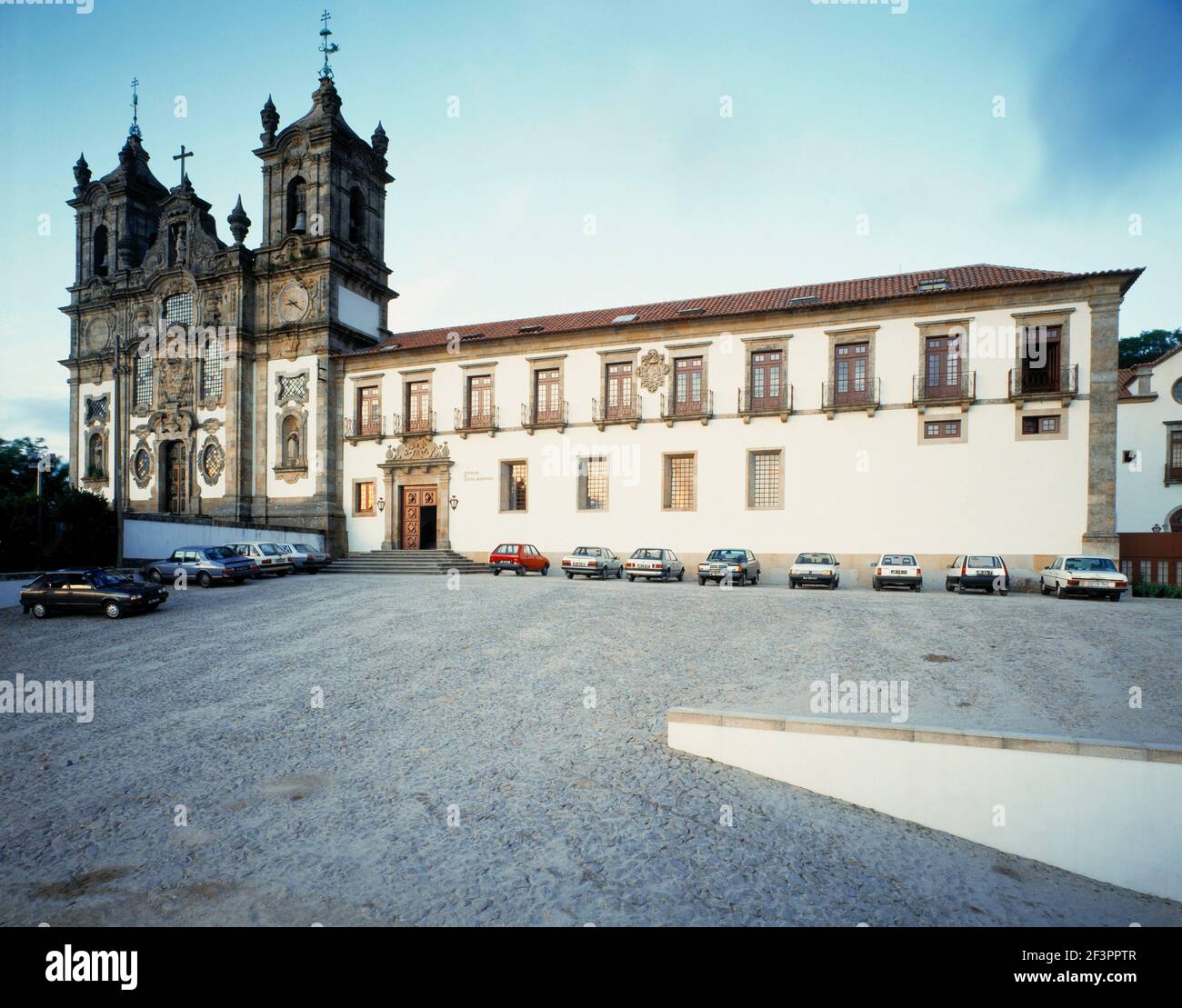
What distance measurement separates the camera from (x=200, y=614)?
16.2 meters

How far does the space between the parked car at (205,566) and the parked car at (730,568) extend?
50.3 ft

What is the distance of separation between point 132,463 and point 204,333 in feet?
28.1

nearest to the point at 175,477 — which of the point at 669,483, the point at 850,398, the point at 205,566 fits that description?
the point at 205,566

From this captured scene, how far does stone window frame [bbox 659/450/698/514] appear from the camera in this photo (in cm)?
2700

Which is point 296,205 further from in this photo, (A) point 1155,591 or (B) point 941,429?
(A) point 1155,591

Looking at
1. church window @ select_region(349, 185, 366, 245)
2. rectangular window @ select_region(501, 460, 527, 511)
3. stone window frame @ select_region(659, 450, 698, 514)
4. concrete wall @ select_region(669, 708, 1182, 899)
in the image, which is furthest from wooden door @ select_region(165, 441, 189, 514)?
concrete wall @ select_region(669, 708, 1182, 899)

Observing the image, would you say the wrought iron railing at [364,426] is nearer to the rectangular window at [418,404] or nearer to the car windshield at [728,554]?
the rectangular window at [418,404]

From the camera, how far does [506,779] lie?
664cm

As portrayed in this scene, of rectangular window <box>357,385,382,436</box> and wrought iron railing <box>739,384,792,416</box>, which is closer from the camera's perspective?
wrought iron railing <box>739,384,792,416</box>

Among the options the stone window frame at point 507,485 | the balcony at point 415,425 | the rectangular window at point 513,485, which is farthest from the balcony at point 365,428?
the rectangular window at point 513,485

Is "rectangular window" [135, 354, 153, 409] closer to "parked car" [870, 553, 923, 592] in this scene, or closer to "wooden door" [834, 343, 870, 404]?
"wooden door" [834, 343, 870, 404]

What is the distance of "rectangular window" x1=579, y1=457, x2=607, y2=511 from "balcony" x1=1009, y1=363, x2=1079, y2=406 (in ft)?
50.0

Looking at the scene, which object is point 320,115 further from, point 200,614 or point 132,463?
point 200,614

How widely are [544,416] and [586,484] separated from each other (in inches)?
143
